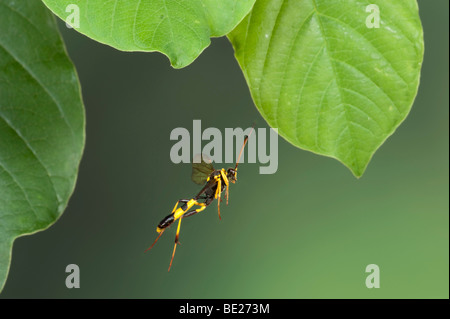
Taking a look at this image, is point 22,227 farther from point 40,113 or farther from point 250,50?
point 250,50

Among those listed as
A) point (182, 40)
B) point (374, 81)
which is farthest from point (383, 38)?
point (182, 40)

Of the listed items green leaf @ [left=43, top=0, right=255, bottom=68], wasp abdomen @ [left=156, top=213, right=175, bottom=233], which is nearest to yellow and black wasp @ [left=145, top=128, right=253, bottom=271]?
wasp abdomen @ [left=156, top=213, right=175, bottom=233]

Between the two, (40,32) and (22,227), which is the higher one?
(40,32)

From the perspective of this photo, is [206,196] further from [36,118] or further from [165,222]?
[36,118]

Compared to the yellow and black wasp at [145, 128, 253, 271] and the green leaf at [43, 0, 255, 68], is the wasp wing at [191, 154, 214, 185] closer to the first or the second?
the yellow and black wasp at [145, 128, 253, 271]

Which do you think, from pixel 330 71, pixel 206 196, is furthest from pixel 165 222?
pixel 330 71

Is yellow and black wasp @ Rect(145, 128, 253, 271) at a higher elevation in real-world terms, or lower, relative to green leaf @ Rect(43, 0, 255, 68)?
lower

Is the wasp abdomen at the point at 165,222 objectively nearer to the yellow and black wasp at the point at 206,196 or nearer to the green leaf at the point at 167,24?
the yellow and black wasp at the point at 206,196

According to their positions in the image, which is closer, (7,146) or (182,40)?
(182,40)
